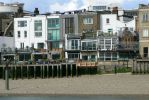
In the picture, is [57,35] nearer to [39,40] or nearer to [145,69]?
[39,40]

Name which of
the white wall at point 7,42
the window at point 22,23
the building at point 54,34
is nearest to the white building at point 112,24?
the building at point 54,34

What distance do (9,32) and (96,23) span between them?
19120 mm

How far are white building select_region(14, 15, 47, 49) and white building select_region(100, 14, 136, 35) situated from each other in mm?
10183

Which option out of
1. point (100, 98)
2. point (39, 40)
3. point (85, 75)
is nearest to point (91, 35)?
point (39, 40)

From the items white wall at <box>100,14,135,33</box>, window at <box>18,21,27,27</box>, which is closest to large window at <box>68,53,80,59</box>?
white wall at <box>100,14,135,33</box>

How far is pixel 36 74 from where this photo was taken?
68.6 meters

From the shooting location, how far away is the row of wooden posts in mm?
68000

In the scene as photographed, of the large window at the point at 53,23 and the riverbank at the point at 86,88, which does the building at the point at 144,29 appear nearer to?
the large window at the point at 53,23

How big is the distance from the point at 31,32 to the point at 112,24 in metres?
14.3

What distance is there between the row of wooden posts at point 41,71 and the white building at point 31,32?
85.5 feet

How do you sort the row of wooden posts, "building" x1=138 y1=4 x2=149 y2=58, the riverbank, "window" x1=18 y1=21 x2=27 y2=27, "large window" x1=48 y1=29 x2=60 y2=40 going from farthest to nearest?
"window" x1=18 y1=21 x2=27 y2=27 → "large window" x1=48 y1=29 x2=60 y2=40 → "building" x1=138 y1=4 x2=149 y2=58 → the row of wooden posts → the riverbank

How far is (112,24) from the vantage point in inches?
3595

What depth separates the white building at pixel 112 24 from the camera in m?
89.4

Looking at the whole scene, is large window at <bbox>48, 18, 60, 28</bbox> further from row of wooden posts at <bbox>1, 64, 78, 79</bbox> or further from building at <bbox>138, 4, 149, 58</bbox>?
row of wooden posts at <bbox>1, 64, 78, 79</bbox>
